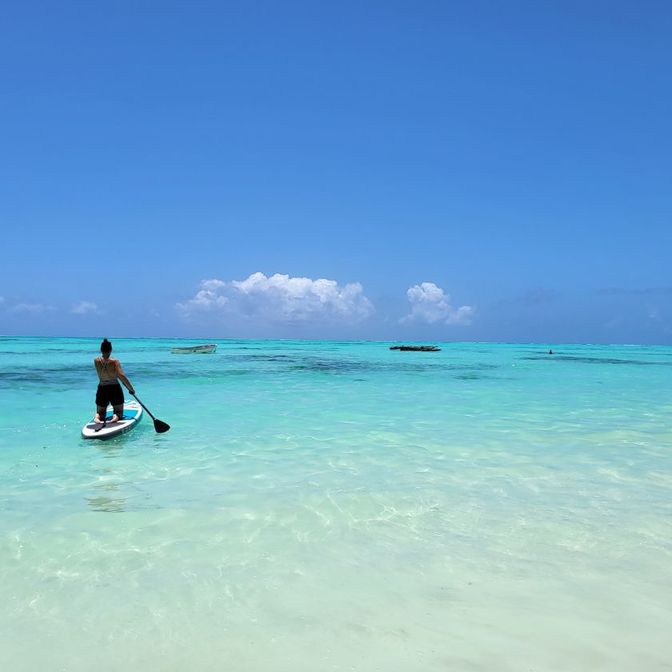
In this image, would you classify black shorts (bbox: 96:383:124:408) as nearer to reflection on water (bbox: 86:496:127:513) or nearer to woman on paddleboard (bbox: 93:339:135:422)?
woman on paddleboard (bbox: 93:339:135:422)

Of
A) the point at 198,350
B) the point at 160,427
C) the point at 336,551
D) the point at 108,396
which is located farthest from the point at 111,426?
the point at 198,350

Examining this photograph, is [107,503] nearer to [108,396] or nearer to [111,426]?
[111,426]

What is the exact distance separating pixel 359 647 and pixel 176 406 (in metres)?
14.6

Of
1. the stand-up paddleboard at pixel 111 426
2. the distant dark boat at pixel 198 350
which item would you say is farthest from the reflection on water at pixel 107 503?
the distant dark boat at pixel 198 350

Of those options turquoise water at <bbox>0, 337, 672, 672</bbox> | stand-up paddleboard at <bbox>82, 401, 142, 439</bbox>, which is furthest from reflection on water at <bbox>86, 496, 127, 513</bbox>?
stand-up paddleboard at <bbox>82, 401, 142, 439</bbox>

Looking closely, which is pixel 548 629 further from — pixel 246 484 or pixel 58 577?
pixel 246 484

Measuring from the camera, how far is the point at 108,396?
11.6m

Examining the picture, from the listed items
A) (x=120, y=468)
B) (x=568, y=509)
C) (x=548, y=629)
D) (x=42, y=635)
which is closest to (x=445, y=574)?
(x=548, y=629)

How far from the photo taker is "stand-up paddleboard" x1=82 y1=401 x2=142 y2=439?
10852 mm

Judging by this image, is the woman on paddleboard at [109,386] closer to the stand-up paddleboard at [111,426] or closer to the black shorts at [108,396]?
the black shorts at [108,396]

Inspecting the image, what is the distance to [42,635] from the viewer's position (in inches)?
155

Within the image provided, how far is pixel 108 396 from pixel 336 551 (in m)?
7.85

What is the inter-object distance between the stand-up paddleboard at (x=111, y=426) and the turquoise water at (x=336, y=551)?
0.23 m

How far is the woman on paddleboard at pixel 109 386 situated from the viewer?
11.3m
